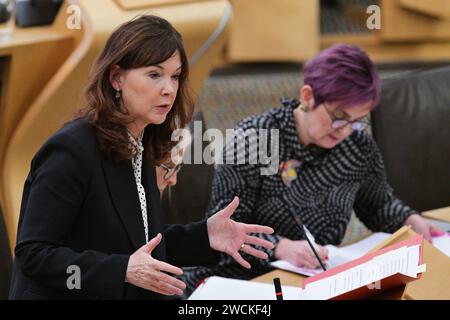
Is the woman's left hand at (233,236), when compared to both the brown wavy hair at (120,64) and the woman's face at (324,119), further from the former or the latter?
the woman's face at (324,119)

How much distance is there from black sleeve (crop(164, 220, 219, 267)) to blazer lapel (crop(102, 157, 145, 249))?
0.16m

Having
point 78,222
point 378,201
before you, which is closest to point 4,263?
point 78,222

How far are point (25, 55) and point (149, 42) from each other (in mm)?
1471

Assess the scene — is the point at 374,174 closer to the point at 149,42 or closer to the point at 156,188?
the point at 156,188

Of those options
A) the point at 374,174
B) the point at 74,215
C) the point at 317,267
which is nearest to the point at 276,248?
the point at 317,267

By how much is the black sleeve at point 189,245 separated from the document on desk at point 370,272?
0.21m

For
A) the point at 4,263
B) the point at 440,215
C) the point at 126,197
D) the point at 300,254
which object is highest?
the point at 126,197

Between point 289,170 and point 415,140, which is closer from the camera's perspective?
point 289,170

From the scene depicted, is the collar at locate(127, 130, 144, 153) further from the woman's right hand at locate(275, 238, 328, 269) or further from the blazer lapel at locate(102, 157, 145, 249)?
the woman's right hand at locate(275, 238, 328, 269)

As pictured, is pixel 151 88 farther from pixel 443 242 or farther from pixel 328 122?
pixel 443 242

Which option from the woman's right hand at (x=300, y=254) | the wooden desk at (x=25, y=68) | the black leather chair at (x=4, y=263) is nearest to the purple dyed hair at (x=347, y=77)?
the woman's right hand at (x=300, y=254)

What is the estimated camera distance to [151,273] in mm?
1263

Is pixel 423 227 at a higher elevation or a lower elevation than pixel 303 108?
lower

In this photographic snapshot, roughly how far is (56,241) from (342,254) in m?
0.88
